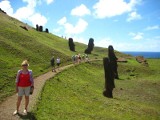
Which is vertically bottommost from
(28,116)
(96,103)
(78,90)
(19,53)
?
(96,103)

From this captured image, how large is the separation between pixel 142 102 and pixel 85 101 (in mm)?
11464

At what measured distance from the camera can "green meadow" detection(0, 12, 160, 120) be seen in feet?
98.2

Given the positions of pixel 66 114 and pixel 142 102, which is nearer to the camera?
pixel 66 114

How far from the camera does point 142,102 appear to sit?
43.7m

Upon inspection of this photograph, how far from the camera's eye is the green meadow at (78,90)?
29.9 m

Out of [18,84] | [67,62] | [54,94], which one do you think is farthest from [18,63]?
[18,84]

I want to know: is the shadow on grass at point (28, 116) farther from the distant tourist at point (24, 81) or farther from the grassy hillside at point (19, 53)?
the grassy hillside at point (19, 53)

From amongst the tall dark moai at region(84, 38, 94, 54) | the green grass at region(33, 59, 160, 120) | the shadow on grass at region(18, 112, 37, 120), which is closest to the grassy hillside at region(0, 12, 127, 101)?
the green grass at region(33, 59, 160, 120)

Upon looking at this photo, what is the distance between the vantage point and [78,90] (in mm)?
43625

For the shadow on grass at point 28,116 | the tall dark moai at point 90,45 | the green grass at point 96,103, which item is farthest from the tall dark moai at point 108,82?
the tall dark moai at point 90,45

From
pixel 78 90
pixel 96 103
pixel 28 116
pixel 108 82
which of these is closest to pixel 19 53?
pixel 78 90

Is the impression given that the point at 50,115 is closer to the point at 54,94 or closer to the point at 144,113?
the point at 54,94

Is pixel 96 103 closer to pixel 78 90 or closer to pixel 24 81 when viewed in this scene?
pixel 78 90

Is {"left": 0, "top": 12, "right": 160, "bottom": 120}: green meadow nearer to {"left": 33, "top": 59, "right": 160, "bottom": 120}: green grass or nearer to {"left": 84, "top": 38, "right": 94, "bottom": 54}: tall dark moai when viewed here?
{"left": 33, "top": 59, "right": 160, "bottom": 120}: green grass
